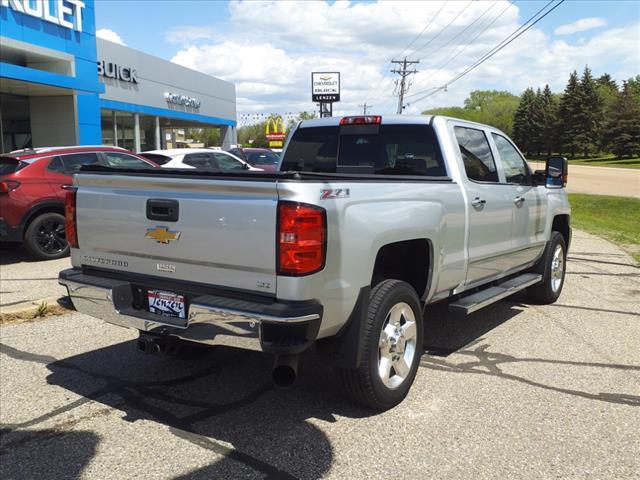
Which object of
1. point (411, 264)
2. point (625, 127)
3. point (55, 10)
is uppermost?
point (55, 10)

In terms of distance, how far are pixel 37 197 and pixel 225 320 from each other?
21.7ft

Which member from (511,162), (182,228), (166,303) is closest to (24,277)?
(166,303)

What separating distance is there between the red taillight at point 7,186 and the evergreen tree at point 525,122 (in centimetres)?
9716

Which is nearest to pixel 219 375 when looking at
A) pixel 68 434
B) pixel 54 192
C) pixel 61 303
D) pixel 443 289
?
pixel 68 434

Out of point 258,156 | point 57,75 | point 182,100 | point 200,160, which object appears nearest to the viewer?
point 200,160

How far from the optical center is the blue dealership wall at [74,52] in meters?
16.8

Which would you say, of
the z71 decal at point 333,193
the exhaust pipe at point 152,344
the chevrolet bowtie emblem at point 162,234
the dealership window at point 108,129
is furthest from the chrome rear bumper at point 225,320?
the dealership window at point 108,129

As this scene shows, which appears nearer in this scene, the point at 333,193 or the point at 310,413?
the point at 333,193

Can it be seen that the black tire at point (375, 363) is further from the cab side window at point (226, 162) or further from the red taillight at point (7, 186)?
the cab side window at point (226, 162)

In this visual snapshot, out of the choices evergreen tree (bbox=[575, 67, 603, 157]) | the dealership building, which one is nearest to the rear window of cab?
the dealership building

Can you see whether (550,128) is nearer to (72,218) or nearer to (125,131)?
(125,131)

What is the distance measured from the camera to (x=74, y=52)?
19.7 meters

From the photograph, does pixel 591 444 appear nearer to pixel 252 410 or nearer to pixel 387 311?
pixel 387 311

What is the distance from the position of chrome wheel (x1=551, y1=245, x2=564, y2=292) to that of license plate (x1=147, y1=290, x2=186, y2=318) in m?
4.76
